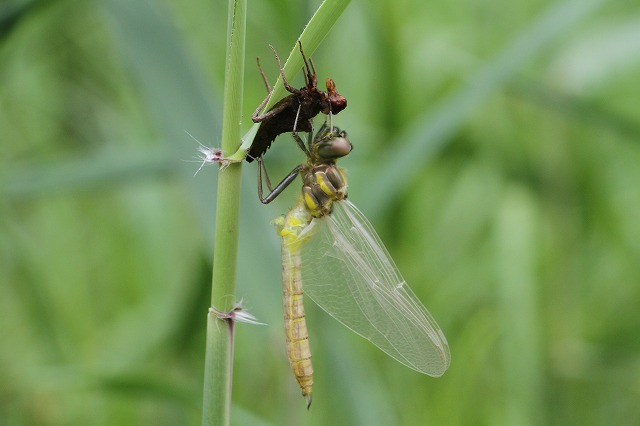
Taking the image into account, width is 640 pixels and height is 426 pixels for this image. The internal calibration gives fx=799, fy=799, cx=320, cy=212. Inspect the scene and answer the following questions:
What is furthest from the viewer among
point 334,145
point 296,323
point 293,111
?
point 334,145

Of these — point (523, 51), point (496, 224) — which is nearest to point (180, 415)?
point (496, 224)

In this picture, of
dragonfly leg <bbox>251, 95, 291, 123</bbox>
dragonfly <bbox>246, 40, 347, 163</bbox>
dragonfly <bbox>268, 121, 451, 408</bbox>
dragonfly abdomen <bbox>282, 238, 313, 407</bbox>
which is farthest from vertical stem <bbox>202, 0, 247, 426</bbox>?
dragonfly <bbox>268, 121, 451, 408</bbox>

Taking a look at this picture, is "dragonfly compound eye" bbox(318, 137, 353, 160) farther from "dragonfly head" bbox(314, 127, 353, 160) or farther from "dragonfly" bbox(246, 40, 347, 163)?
"dragonfly" bbox(246, 40, 347, 163)

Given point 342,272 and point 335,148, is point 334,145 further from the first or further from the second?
point 342,272

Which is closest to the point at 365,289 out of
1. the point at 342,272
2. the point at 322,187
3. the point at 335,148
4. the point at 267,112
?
the point at 342,272

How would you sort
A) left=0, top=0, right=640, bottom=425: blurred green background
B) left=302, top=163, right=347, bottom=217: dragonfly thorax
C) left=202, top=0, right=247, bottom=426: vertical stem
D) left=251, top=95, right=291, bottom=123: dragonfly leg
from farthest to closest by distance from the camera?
left=0, top=0, right=640, bottom=425: blurred green background
left=302, top=163, right=347, bottom=217: dragonfly thorax
left=251, top=95, right=291, bottom=123: dragonfly leg
left=202, top=0, right=247, bottom=426: vertical stem

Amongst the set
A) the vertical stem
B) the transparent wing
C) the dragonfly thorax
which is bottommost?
the vertical stem
